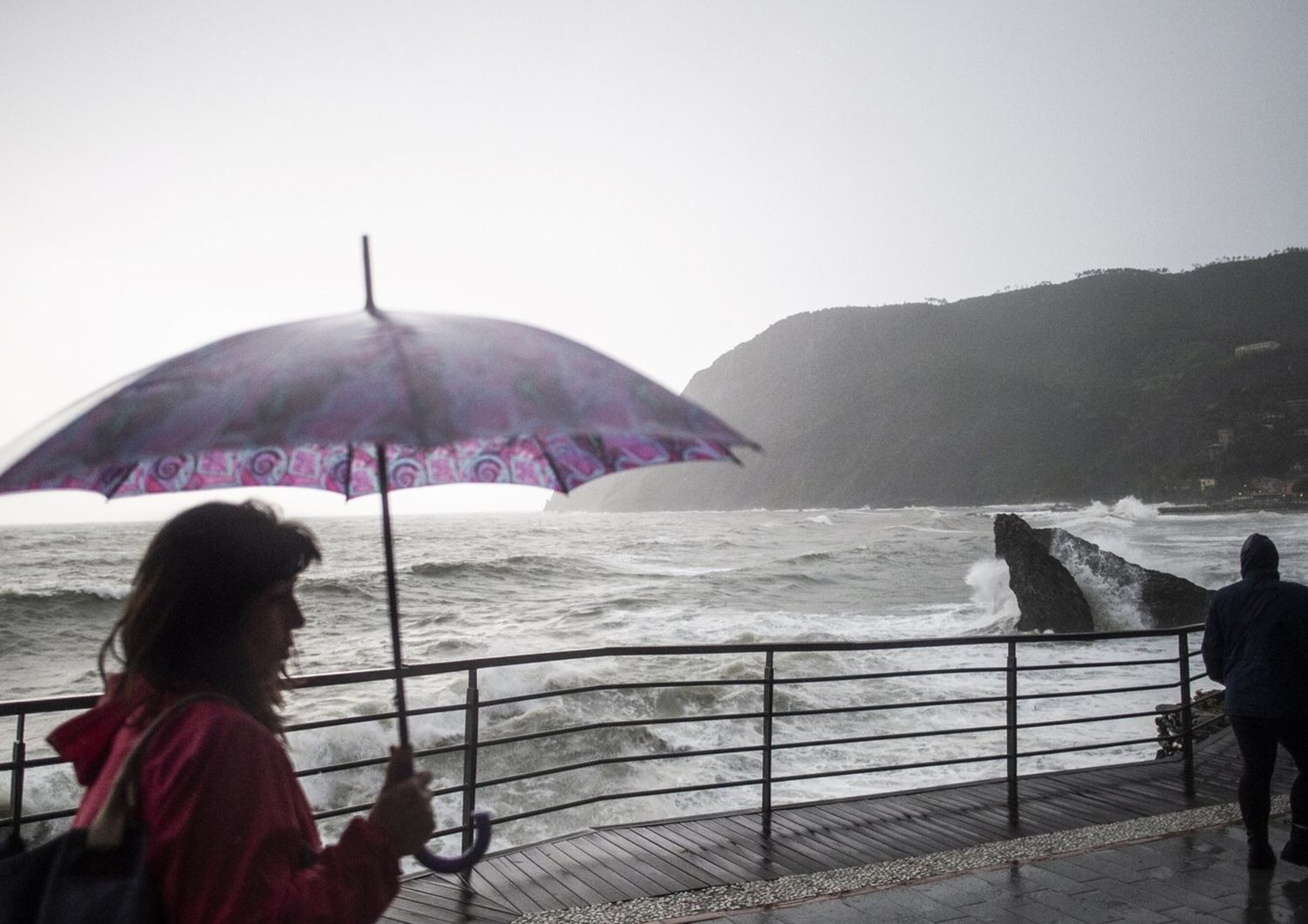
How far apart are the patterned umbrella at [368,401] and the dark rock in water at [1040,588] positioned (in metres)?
19.1

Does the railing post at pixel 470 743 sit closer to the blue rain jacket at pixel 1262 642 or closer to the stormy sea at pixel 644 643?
the stormy sea at pixel 644 643

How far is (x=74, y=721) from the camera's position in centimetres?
129

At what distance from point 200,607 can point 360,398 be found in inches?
16.0

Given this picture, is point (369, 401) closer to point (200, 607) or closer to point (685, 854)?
point (200, 607)

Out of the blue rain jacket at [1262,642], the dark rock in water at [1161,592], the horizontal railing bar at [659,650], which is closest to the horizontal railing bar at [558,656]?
the horizontal railing bar at [659,650]

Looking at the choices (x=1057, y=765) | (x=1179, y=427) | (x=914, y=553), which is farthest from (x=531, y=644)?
(x=1179, y=427)

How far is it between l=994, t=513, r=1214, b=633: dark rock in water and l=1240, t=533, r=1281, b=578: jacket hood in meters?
14.8

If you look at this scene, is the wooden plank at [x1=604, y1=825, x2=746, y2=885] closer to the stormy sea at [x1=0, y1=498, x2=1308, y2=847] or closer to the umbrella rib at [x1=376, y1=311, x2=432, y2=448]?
the stormy sea at [x1=0, y1=498, x2=1308, y2=847]

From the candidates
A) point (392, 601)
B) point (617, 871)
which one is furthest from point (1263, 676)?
point (392, 601)

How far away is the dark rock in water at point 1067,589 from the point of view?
18.3 m

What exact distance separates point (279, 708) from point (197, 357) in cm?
71

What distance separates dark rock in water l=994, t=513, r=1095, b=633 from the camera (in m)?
18.6

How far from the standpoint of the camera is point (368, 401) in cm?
138

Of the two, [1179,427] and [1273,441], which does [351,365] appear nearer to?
[1273,441]
